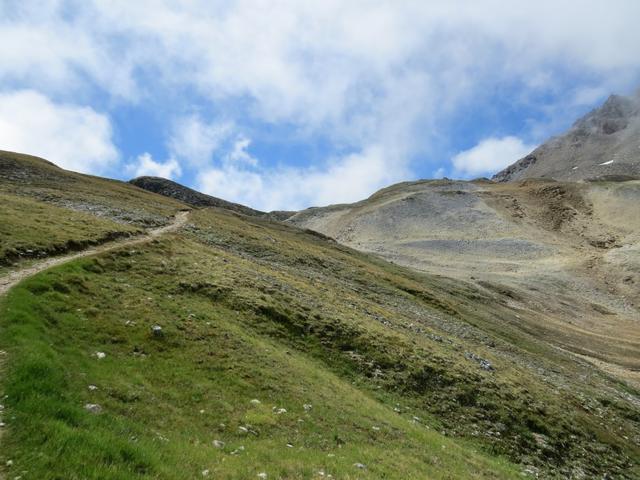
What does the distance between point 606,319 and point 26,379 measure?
98716 millimetres

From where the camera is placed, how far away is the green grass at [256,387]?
12.8 meters

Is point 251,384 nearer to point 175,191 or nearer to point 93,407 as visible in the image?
point 93,407

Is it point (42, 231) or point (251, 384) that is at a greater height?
point (42, 231)

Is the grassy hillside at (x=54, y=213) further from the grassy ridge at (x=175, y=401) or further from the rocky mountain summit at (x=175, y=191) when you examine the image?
the rocky mountain summit at (x=175, y=191)

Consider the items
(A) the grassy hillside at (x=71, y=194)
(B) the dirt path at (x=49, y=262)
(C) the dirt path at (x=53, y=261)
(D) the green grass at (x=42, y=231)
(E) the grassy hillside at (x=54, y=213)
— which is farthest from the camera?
(A) the grassy hillside at (x=71, y=194)

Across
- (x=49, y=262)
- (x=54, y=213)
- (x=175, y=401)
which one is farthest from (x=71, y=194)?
(x=175, y=401)

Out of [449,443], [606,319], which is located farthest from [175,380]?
[606,319]

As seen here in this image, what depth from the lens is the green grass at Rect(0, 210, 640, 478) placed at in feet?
41.9

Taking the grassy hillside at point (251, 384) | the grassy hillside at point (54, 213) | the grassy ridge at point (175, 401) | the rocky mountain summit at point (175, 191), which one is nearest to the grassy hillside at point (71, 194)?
the grassy hillside at point (54, 213)

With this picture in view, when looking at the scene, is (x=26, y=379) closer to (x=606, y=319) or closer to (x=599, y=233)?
(x=606, y=319)

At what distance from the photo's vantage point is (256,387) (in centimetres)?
2023

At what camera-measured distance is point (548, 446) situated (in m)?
26.4

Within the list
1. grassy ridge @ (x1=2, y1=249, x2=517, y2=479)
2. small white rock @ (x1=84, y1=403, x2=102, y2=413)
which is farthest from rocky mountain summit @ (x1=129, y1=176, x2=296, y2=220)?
small white rock @ (x1=84, y1=403, x2=102, y2=413)

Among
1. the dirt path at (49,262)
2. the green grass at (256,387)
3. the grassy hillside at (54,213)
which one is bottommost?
the green grass at (256,387)
